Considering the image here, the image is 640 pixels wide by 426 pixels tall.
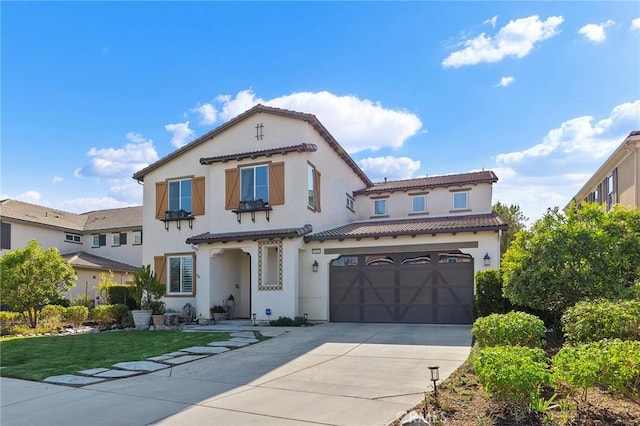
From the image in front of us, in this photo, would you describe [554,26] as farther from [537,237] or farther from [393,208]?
[393,208]

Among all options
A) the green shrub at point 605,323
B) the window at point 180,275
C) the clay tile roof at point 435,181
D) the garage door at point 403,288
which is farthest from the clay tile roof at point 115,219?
the green shrub at point 605,323

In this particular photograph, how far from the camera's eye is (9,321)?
17953 millimetres

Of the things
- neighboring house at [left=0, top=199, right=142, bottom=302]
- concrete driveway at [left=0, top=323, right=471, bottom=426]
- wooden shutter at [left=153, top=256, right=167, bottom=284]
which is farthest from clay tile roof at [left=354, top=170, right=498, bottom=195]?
neighboring house at [left=0, top=199, right=142, bottom=302]

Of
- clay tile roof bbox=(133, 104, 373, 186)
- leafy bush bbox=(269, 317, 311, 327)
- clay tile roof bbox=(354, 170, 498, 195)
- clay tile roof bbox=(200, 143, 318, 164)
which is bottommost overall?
leafy bush bbox=(269, 317, 311, 327)

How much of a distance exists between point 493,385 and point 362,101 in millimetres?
12485

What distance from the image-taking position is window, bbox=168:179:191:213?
20.5 m

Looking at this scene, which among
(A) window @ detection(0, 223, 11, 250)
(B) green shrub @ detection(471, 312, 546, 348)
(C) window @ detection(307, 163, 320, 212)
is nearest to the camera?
(B) green shrub @ detection(471, 312, 546, 348)

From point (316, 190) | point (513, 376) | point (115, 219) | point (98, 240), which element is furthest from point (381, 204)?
point (98, 240)

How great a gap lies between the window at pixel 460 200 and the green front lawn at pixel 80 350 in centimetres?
1328

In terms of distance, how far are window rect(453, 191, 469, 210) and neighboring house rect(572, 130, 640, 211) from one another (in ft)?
15.4

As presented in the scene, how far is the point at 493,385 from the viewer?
511 centimetres

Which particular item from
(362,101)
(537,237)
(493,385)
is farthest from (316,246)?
(493,385)

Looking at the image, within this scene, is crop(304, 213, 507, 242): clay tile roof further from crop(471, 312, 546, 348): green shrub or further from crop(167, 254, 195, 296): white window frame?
crop(471, 312, 546, 348): green shrub

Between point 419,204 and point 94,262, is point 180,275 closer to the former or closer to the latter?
point 94,262
